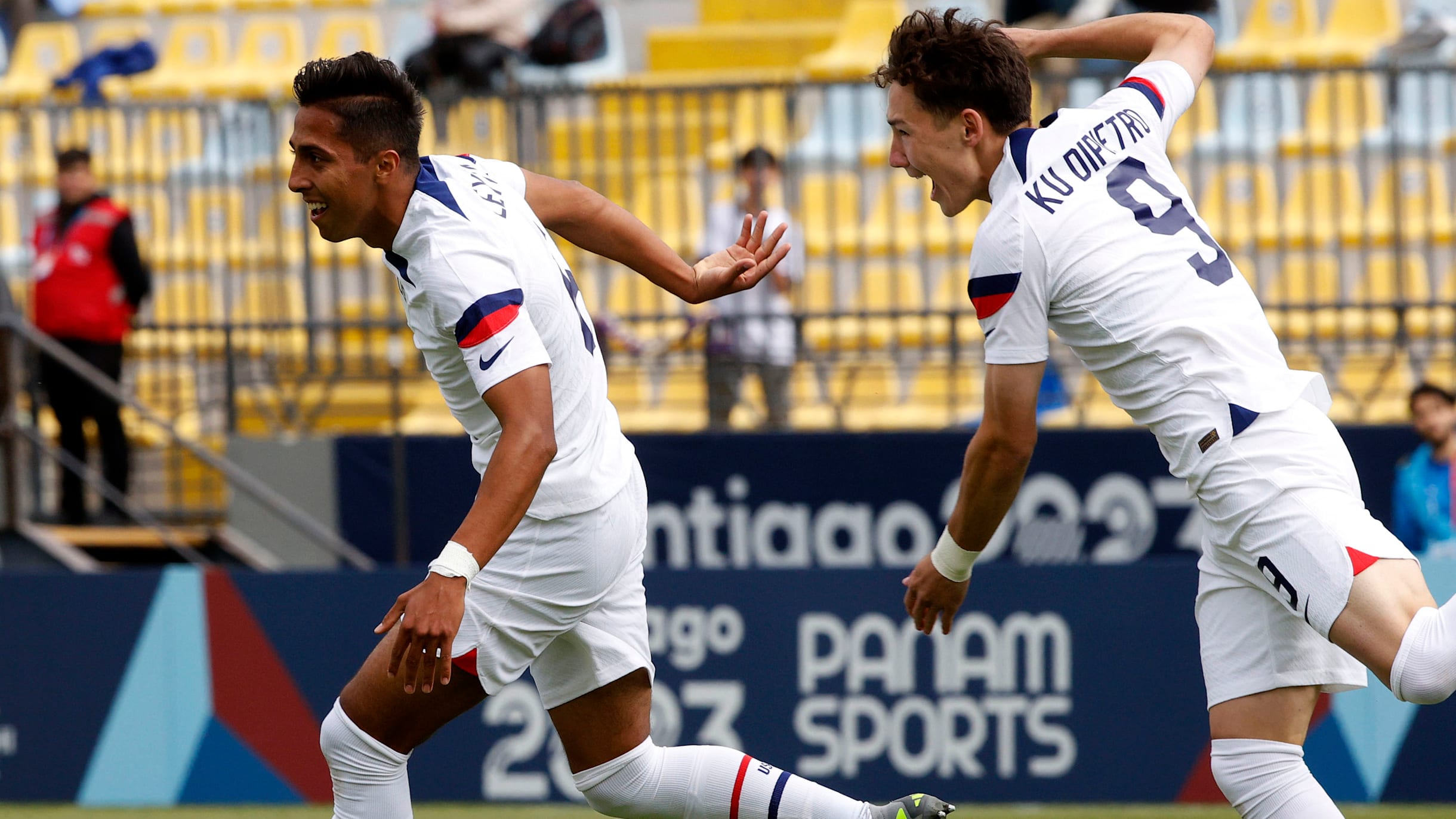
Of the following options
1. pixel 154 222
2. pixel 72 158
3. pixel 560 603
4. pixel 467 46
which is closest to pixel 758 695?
pixel 560 603

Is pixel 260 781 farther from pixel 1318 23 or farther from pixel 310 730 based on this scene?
pixel 1318 23

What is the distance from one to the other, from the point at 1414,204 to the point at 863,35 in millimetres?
4188

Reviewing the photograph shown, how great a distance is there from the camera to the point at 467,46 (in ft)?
38.9

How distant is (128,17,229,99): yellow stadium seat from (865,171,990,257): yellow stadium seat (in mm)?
6628

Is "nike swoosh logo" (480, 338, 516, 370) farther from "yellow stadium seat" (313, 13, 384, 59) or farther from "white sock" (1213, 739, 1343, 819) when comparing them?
"yellow stadium seat" (313, 13, 384, 59)

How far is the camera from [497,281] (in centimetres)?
377

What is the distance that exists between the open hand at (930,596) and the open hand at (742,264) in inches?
33.7

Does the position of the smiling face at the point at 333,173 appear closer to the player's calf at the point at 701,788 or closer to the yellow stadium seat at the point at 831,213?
the player's calf at the point at 701,788

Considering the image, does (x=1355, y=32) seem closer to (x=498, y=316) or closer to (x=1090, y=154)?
(x=1090, y=154)

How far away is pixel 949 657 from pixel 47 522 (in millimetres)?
5354

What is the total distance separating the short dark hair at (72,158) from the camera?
370 inches

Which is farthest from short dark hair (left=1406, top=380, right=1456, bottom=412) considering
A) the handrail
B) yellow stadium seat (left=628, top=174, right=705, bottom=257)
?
the handrail

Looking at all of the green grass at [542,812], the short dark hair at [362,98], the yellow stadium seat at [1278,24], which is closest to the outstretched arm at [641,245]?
the short dark hair at [362,98]

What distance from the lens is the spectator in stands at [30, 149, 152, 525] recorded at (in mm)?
9586
